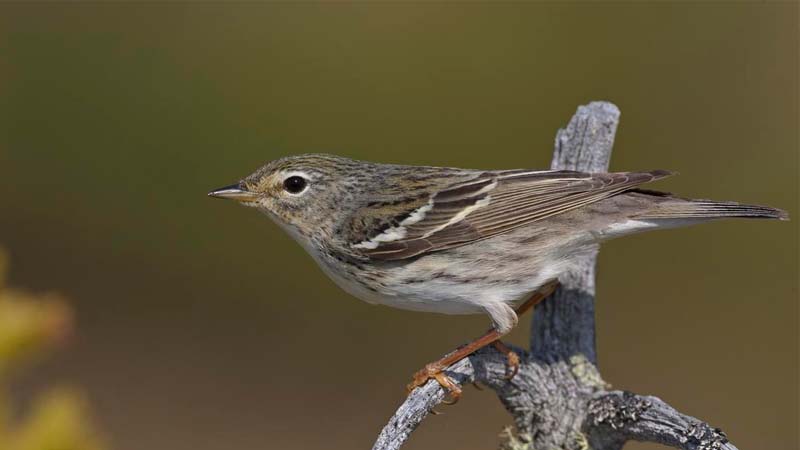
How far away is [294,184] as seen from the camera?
195 inches

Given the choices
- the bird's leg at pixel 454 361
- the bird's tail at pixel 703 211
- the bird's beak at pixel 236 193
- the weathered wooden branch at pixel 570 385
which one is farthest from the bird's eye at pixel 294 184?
the bird's tail at pixel 703 211

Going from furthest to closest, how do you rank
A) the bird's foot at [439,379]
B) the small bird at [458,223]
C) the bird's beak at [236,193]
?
the bird's beak at [236,193] < the small bird at [458,223] < the bird's foot at [439,379]

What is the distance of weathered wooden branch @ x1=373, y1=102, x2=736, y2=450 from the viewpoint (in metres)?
3.77

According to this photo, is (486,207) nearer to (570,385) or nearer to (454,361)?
(454,361)

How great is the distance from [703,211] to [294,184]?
2106 mm

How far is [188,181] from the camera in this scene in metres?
9.27

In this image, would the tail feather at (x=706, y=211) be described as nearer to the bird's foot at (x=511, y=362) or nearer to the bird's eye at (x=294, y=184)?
the bird's foot at (x=511, y=362)

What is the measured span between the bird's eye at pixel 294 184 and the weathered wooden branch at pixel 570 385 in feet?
4.39

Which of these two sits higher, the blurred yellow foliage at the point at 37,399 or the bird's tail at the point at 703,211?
the bird's tail at the point at 703,211

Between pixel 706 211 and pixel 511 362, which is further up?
pixel 706 211

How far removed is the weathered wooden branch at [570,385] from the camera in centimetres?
377

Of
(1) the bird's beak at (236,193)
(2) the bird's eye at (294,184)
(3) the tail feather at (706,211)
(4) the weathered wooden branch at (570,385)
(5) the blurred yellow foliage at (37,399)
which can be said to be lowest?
(5) the blurred yellow foliage at (37,399)

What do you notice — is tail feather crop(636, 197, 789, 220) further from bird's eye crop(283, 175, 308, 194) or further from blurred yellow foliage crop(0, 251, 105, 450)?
blurred yellow foliage crop(0, 251, 105, 450)

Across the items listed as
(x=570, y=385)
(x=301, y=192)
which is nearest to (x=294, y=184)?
(x=301, y=192)
